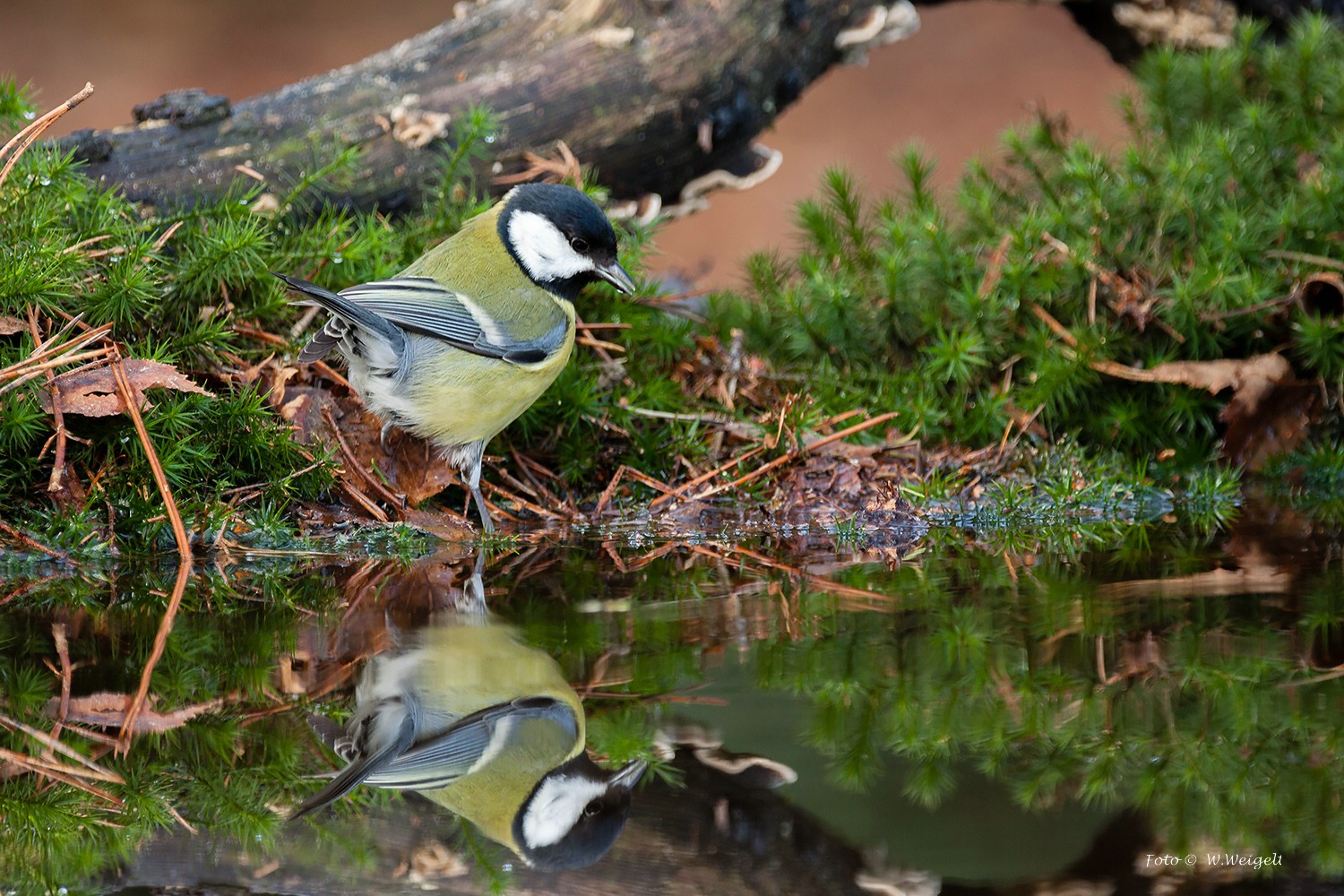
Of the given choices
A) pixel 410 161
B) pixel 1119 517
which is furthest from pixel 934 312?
pixel 410 161

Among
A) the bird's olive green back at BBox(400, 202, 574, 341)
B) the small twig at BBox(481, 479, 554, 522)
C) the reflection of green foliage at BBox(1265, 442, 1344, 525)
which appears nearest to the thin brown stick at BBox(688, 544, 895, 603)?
the small twig at BBox(481, 479, 554, 522)

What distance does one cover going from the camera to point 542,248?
12.1 feet

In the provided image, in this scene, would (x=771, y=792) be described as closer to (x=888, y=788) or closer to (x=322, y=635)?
(x=888, y=788)

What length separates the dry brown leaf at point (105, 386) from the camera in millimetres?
3158

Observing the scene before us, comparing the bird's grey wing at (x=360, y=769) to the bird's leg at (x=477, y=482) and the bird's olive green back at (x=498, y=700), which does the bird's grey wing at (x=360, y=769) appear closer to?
the bird's olive green back at (x=498, y=700)

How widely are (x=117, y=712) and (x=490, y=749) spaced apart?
633 mm

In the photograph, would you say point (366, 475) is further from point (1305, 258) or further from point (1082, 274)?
point (1305, 258)

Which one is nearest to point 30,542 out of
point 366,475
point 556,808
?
point 366,475

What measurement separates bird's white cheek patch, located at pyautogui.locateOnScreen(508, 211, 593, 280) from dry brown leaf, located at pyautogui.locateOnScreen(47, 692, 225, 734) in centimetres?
202

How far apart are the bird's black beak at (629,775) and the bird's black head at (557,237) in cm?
223

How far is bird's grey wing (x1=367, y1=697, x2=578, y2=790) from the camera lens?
1.64 meters

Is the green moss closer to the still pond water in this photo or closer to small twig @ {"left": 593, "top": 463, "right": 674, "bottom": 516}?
small twig @ {"left": 593, "top": 463, "right": 674, "bottom": 516}

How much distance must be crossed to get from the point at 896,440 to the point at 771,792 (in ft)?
8.59

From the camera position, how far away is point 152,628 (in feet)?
7.86
